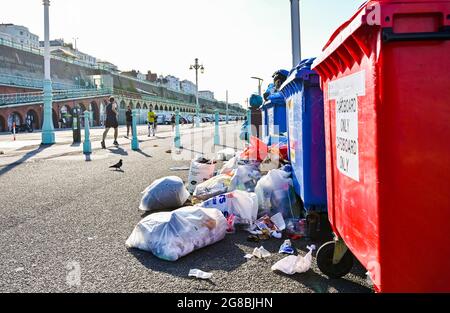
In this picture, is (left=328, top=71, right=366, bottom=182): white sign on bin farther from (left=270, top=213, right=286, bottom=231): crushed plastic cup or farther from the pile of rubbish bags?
(left=270, top=213, right=286, bottom=231): crushed plastic cup

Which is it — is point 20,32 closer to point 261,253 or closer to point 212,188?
point 212,188

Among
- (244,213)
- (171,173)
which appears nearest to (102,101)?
(171,173)

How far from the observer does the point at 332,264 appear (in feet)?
8.16

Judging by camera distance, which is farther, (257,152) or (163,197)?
(257,152)

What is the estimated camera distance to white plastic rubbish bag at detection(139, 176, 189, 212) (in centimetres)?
429

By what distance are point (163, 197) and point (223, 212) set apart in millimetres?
985

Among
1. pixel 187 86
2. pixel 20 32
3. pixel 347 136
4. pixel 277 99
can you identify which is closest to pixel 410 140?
pixel 347 136

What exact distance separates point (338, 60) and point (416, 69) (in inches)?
29.0

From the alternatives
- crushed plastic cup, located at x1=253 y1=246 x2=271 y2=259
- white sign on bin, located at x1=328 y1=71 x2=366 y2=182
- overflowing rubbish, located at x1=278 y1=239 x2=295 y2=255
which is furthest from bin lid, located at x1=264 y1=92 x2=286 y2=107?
white sign on bin, located at x1=328 y1=71 x2=366 y2=182

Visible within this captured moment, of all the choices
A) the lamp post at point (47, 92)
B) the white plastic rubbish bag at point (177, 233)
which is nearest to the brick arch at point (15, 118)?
the lamp post at point (47, 92)

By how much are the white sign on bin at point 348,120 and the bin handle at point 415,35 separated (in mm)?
266

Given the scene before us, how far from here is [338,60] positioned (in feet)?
7.34

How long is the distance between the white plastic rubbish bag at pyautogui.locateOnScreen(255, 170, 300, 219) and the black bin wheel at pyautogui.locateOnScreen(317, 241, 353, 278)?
4.03ft
